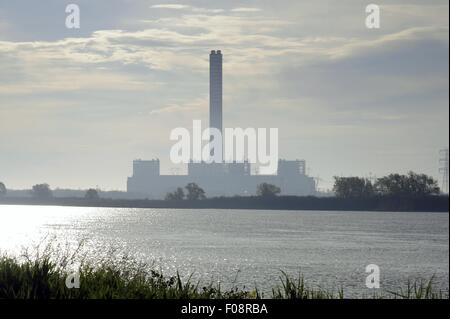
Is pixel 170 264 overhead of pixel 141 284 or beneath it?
beneath

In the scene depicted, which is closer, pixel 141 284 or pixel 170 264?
pixel 141 284

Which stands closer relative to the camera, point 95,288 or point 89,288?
point 89,288

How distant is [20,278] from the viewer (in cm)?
1731
